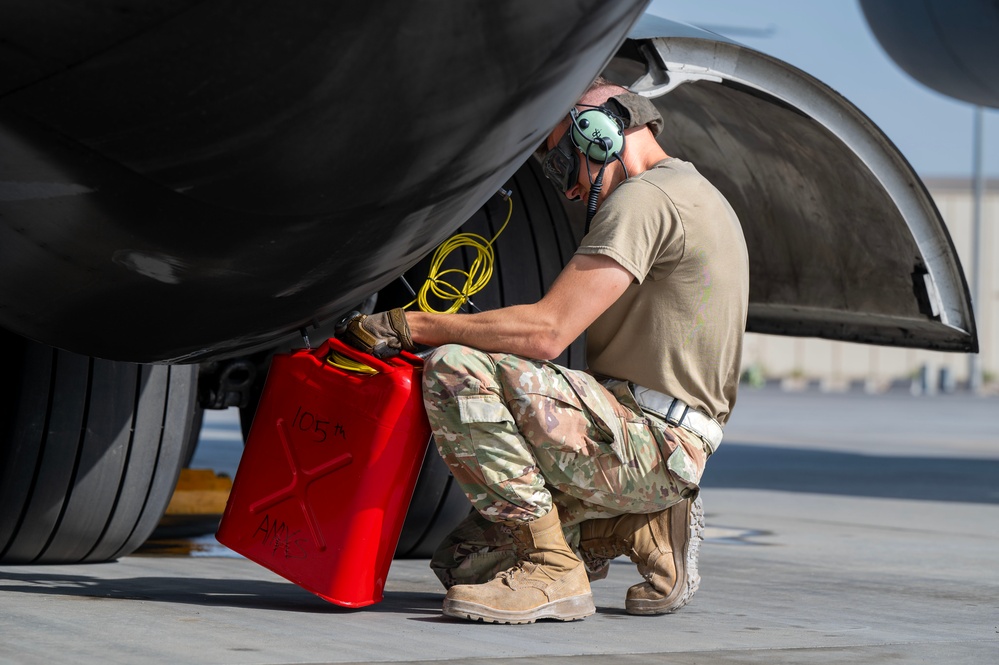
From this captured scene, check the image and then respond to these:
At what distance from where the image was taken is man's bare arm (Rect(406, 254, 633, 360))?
10.7ft

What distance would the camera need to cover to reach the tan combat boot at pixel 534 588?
3.28m

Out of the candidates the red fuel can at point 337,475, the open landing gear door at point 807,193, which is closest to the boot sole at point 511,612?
the red fuel can at point 337,475

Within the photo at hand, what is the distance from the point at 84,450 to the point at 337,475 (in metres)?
1.03

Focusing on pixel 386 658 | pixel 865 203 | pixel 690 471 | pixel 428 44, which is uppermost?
pixel 865 203

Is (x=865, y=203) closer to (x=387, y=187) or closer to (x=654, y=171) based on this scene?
(x=654, y=171)

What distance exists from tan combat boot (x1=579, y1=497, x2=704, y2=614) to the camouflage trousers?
0.22 feet

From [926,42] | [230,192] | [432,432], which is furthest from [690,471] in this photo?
[926,42]

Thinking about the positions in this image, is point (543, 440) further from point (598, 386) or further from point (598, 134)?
point (598, 134)

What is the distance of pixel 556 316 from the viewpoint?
10.7 feet

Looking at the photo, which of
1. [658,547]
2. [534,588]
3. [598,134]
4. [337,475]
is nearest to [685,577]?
[658,547]

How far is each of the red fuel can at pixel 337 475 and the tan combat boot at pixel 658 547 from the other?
56 cm

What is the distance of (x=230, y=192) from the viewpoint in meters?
2.57

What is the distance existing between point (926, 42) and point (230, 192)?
17.8 feet

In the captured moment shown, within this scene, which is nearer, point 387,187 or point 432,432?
point 387,187
